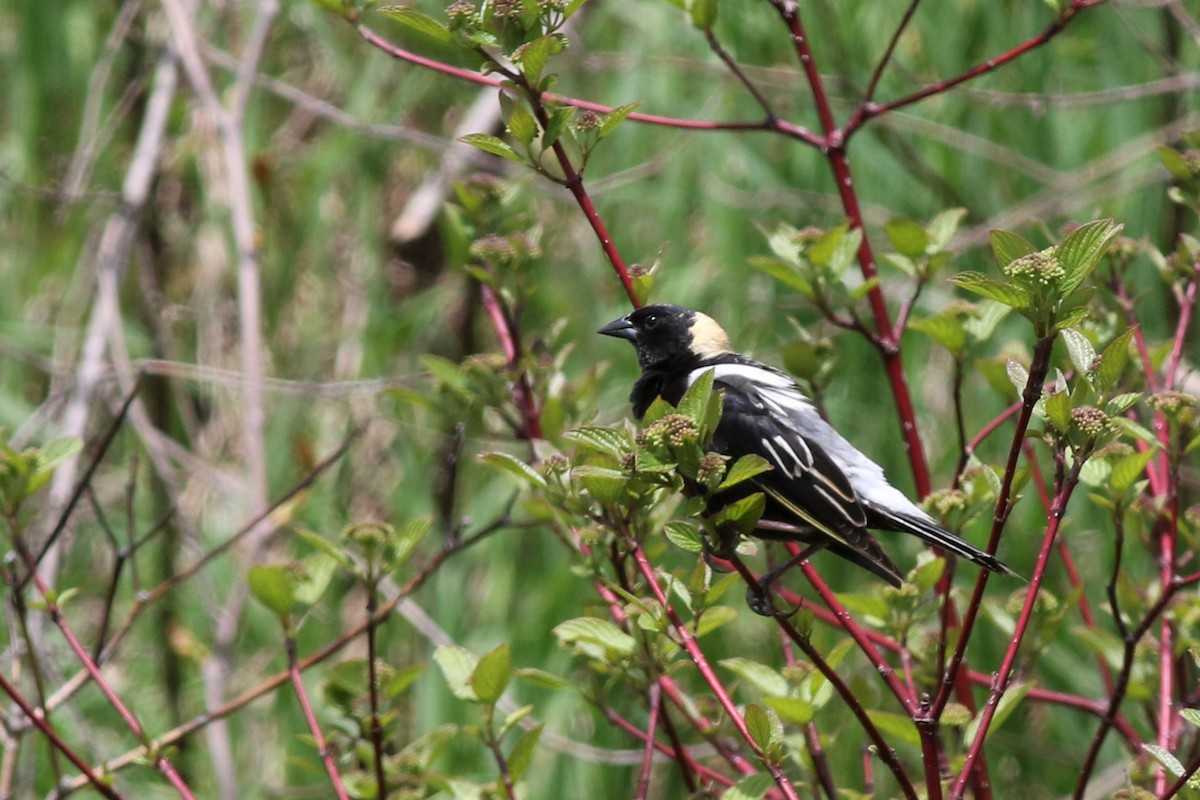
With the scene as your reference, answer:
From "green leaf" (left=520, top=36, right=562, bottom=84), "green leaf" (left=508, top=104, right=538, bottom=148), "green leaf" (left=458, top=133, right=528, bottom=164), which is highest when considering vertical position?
"green leaf" (left=520, top=36, right=562, bottom=84)

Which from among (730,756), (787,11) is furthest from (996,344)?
(730,756)

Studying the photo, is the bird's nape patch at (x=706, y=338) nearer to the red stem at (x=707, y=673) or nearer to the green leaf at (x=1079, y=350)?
the red stem at (x=707, y=673)

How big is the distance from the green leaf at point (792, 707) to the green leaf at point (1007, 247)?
607mm

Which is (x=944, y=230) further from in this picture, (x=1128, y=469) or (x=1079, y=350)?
(x=1079, y=350)

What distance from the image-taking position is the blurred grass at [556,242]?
3611mm

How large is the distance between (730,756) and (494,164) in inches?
110

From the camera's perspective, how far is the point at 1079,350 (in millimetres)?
1484

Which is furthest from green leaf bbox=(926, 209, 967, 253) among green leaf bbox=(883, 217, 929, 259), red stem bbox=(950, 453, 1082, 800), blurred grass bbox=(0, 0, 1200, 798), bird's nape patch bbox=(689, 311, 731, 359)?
blurred grass bbox=(0, 0, 1200, 798)

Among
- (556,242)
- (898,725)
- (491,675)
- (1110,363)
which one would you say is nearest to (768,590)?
(898,725)

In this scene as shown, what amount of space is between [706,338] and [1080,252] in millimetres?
1654

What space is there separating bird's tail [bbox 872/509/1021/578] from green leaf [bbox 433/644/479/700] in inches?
26.5

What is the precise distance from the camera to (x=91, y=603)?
482 centimetres

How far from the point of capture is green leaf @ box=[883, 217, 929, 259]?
2.20 m

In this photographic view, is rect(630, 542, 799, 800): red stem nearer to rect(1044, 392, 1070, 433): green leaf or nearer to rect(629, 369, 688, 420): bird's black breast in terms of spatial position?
rect(1044, 392, 1070, 433): green leaf
